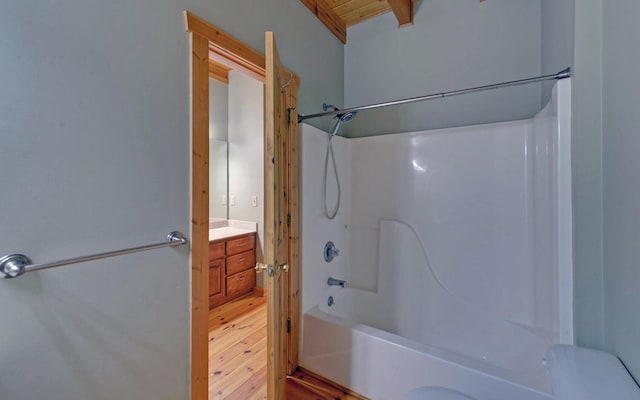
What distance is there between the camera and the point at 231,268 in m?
2.78

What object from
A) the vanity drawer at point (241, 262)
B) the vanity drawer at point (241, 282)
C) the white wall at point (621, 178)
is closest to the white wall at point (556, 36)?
the white wall at point (621, 178)

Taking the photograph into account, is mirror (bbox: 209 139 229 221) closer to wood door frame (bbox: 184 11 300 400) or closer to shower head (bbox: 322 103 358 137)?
shower head (bbox: 322 103 358 137)

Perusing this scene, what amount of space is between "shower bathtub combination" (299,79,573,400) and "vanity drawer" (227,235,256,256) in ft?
4.10

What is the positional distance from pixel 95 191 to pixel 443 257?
206 centimetres

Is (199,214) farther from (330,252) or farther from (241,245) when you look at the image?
(241,245)

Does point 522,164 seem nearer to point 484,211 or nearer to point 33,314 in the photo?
point 484,211

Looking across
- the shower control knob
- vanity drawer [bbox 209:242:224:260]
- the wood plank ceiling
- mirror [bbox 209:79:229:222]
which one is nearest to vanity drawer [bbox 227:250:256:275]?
vanity drawer [bbox 209:242:224:260]

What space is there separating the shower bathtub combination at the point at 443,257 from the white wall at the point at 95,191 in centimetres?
84

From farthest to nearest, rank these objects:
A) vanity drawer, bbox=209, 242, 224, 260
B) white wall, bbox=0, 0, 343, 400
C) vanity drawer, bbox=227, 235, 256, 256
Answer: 1. vanity drawer, bbox=227, 235, 256, 256
2. vanity drawer, bbox=209, 242, 224, 260
3. white wall, bbox=0, 0, 343, 400

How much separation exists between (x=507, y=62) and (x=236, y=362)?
2996mm

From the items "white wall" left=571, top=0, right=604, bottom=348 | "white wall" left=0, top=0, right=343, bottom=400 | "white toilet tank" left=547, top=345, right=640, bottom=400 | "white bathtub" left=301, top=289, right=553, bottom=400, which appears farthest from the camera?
"white bathtub" left=301, top=289, right=553, bottom=400

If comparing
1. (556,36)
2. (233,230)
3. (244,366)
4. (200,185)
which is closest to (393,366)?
(244,366)

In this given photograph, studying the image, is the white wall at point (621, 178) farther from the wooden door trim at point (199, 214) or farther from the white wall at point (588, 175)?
the wooden door trim at point (199, 214)

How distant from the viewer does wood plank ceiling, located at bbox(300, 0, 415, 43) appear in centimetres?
215
